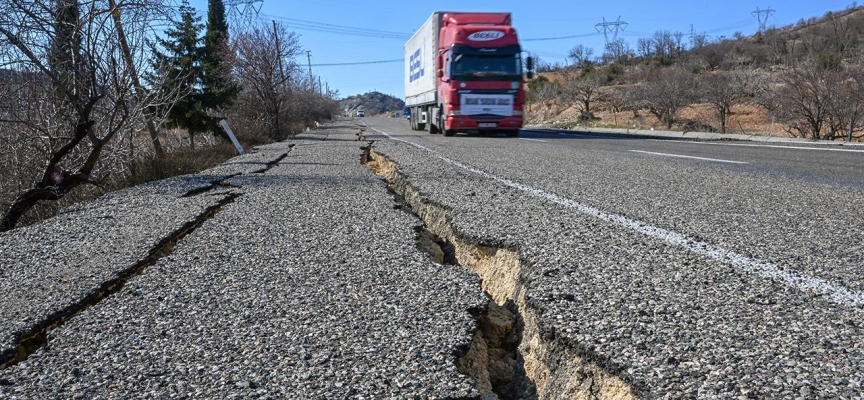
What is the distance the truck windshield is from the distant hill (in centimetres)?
13345

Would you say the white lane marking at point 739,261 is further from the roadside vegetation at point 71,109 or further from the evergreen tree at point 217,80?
the evergreen tree at point 217,80

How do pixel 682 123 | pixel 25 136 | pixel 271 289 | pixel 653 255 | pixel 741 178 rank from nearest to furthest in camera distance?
pixel 271 289 < pixel 653 255 < pixel 741 178 < pixel 25 136 < pixel 682 123

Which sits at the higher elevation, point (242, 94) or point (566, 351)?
point (242, 94)

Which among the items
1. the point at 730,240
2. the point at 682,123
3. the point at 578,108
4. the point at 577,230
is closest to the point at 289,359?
the point at 577,230

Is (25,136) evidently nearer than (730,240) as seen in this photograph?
No

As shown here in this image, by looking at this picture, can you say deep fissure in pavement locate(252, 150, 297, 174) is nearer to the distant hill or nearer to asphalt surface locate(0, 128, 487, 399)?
asphalt surface locate(0, 128, 487, 399)

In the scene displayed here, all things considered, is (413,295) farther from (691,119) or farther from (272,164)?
(691,119)

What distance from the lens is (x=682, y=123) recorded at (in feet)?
88.8

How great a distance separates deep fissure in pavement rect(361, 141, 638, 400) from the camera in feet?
5.98

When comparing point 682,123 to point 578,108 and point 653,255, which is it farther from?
point 653,255

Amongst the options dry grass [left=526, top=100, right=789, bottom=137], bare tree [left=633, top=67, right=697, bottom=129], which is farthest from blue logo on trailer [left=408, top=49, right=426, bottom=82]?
bare tree [left=633, top=67, right=697, bottom=129]

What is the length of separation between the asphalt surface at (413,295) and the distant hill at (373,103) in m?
146

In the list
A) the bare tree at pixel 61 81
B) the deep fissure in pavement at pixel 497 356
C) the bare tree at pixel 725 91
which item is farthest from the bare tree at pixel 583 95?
the deep fissure in pavement at pixel 497 356

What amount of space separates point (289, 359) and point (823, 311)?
174 cm
